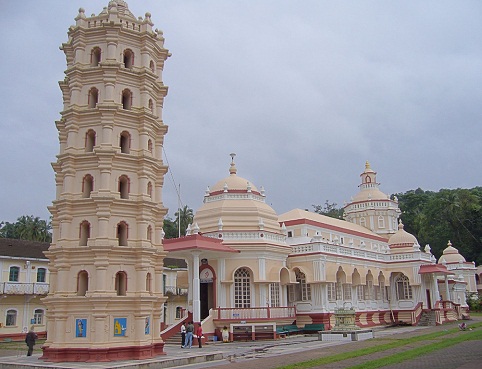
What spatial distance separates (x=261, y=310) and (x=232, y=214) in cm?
652

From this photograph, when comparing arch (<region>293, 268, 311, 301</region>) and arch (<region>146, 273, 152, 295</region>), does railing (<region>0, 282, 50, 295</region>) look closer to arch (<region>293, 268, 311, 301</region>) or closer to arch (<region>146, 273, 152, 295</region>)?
arch (<region>146, 273, 152, 295</region>)

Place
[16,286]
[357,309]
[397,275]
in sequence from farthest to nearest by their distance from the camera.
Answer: [397,275] → [357,309] → [16,286]

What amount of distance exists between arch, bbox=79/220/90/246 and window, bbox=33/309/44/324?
735 inches

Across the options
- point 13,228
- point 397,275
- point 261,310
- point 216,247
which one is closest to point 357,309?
point 397,275

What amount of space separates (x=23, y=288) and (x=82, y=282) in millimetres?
17504

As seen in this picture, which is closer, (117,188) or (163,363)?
(163,363)

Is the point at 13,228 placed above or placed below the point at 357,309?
above

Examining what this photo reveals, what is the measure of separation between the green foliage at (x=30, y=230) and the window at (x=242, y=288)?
131 ft

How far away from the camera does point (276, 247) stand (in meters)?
33.0

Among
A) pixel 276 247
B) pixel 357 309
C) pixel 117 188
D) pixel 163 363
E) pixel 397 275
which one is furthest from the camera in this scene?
pixel 397 275

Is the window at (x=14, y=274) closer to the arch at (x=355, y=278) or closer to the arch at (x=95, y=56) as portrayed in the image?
the arch at (x=95, y=56)

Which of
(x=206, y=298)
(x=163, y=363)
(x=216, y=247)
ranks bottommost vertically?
(x=163, y=363)

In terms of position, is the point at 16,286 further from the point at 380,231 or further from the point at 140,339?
the point at 380,231

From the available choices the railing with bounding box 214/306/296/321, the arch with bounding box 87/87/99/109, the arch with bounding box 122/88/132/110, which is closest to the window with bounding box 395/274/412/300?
the railing with bounding box 214/306/296/321
